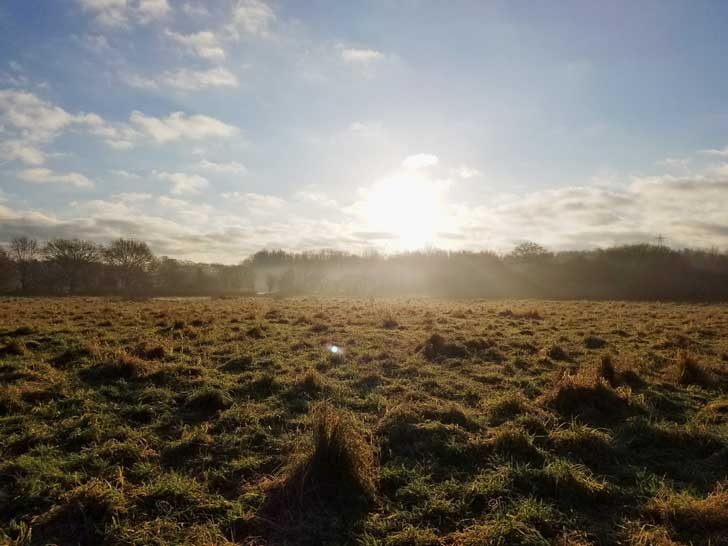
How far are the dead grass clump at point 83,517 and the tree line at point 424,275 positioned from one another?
53.4 m

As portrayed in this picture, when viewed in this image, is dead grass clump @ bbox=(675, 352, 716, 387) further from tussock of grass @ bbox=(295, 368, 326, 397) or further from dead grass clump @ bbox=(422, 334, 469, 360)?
tussock of grass @ bbox=(295, 368, 326, 397)

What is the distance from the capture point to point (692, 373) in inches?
338

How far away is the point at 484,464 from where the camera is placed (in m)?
5.20

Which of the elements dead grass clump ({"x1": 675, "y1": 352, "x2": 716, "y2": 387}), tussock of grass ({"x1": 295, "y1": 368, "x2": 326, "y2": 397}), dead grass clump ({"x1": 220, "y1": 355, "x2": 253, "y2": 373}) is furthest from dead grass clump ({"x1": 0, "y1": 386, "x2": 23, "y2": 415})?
dead grass clump ({"x1": 675, "y1": 352, "x2": 716, "y2": 387})

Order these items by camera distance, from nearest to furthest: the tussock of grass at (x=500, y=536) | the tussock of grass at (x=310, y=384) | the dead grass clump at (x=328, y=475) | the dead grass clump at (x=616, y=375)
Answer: the tussock of grass at (x=500, y=536)
the dead grass clump at (x=328, y=475)
the tussock of grass at (x=310, y=384)
the dead grass clump at (x=616, y=375)

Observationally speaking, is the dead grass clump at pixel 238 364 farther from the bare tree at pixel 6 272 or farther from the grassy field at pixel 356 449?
the bare tree at pixel 6 272

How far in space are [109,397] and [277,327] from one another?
8.58 m

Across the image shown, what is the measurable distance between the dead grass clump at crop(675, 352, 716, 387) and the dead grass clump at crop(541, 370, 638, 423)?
2.28 m

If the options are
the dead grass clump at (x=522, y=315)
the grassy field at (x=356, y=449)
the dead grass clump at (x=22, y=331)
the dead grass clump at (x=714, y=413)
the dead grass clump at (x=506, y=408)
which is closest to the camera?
the grassy field at (x=356, y=449)

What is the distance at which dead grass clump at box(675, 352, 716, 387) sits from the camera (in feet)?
27.6

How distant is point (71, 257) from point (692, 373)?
78.8 meters

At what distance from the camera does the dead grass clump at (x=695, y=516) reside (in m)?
3.69

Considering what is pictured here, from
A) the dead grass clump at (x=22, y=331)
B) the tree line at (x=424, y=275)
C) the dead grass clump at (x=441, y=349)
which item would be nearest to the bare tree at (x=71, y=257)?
the tree line at (x=424, y=275)

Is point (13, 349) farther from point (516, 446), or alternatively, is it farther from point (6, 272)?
point (6, 272)
